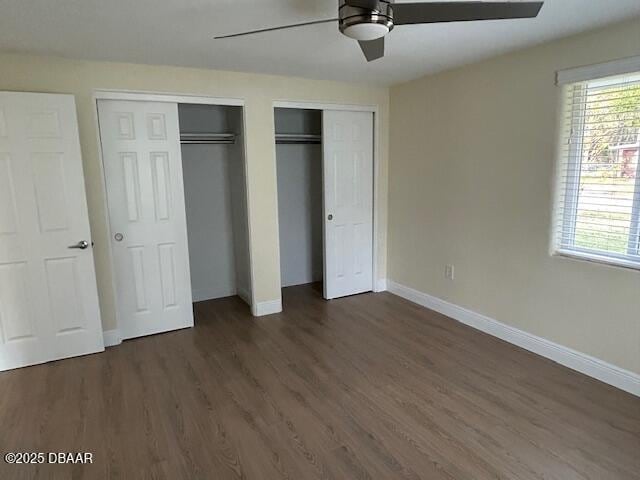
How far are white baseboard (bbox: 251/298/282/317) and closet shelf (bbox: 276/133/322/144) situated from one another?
1.82 metres

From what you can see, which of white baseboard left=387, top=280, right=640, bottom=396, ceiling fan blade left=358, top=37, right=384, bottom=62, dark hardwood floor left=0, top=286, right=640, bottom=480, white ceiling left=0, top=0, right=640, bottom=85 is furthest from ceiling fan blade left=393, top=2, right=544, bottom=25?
white baseboard left=387, top=280, right=640, bottom=396

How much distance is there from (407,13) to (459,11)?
23cm

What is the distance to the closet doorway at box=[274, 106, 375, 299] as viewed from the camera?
14.5 feet

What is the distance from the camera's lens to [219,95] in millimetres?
3680

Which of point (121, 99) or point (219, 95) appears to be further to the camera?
point (219, 95)

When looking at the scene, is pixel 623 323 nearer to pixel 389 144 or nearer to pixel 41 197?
pixel 389 144

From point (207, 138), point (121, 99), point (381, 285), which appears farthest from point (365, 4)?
point (381, 285)

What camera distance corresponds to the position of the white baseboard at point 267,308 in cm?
418

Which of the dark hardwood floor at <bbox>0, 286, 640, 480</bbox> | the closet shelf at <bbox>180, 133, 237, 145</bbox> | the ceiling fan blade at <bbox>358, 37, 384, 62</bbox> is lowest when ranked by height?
the dark hardwood floor at <bbox>0, 286, 640, 480</bbox>

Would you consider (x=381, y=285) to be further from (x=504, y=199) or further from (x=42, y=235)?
(x=42, y=235)

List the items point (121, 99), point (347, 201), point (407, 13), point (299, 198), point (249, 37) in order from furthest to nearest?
point (299, 198) < point (347, 201) < point (121, 99) < point (249, 37) < point (407, 13)

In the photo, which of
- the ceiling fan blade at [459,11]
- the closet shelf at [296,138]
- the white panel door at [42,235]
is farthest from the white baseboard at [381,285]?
the ceiling fan blade at [459,11]

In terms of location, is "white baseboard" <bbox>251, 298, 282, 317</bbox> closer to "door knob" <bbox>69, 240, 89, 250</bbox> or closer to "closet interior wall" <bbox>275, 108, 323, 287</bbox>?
"closet interior wall" <bbox>275, 108, 323, 287</bbox>

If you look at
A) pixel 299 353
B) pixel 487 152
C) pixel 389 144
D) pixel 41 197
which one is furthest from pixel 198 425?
pixel 389 144
